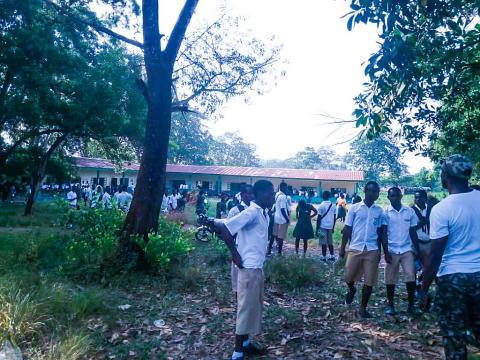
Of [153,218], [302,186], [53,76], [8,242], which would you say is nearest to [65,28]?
[53,76]

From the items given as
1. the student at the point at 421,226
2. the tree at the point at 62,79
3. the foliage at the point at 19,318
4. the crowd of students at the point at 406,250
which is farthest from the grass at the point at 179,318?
the tree at the point at 62,79

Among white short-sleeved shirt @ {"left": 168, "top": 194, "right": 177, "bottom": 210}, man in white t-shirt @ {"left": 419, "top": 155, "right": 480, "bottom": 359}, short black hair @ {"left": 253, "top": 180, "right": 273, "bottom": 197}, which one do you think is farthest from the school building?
man in white t-shirt @ {"left": 419, "top": 155, "right": 480, "bottom": 359}

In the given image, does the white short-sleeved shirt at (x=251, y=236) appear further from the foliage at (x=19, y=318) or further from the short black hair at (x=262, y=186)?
the foliage at (x=19, y=318)

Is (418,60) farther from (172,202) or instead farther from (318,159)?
(318,159)

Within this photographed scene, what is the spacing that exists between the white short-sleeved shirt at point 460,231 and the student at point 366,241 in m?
2.18

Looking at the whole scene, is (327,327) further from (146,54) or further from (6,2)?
(6,2)

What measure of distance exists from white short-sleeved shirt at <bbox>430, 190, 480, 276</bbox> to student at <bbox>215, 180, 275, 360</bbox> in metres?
1.56

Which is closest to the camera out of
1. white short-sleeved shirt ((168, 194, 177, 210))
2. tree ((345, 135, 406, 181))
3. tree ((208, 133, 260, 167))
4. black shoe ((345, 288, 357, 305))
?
black shoe ((345, 288, 357, 305))

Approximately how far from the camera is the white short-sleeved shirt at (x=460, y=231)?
2775 mm

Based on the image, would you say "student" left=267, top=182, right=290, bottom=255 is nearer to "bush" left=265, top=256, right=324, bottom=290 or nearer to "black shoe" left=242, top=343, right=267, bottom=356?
"bush" left=265, top=256, right=324, bottom=290

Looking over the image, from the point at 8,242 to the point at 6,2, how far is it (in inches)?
272

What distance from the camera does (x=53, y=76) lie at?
1388 cm

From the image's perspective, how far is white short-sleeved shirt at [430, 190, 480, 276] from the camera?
9.11 ft

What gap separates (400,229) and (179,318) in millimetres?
3228
